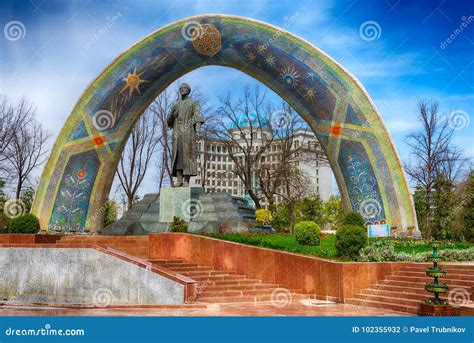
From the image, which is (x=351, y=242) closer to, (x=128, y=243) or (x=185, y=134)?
(x=128, y=243)

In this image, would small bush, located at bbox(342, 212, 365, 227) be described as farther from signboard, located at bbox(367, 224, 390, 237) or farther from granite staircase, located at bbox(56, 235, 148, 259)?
granite staircase, located at bbox(56, 235, 148, 259)

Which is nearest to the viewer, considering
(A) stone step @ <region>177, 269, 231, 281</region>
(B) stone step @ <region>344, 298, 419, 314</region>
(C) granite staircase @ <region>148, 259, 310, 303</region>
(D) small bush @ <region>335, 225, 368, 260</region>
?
(B) stone step @ <region>344, 298, 419, 314</region>

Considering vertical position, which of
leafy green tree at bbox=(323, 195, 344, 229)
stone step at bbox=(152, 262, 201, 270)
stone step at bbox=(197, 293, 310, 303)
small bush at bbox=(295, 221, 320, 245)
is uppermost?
leafy green tree at bbox=(323, 195, 344, 229)

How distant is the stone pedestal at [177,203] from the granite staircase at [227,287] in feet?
10.6

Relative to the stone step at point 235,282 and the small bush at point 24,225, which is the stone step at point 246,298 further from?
the small bush at point 24,225

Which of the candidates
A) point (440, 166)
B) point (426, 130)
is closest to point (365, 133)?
point (426, 130)

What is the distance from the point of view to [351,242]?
1034 cm

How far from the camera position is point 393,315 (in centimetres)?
758

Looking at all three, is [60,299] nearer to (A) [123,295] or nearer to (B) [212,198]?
(A) [123,295]

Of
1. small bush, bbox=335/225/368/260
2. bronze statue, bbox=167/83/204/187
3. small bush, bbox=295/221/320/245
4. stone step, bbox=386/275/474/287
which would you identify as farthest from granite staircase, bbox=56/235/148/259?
stone step, bbox=386/275/474/287

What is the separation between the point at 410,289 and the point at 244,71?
14.3 metres

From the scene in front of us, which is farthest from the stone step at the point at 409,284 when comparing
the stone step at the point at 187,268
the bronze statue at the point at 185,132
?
the bronze statue at the point at 185,132

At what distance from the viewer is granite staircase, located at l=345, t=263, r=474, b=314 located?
26.4ft

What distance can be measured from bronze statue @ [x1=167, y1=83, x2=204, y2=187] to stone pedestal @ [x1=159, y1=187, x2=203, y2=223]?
59 cm
